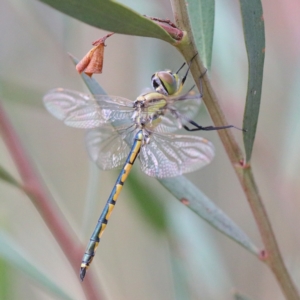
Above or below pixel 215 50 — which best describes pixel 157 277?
below

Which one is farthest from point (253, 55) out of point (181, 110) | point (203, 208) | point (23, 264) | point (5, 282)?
point (5, 282)

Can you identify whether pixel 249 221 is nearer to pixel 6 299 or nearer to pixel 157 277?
pixel 157 277

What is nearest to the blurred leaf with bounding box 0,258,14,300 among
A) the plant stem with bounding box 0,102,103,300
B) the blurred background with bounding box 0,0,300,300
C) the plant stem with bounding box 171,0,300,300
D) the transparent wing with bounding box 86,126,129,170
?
the blurred background with bounding box 0,0,300,300

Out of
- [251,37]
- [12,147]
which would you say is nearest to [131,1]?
[12,147]

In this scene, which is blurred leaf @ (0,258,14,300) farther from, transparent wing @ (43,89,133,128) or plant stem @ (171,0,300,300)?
plant stem @ (171,0,300,300)

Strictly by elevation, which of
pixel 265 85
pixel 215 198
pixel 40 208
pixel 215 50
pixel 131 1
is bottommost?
pixel 215 198

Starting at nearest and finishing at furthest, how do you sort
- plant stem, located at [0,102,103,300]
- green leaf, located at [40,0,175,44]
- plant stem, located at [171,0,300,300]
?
green leaf, located at [40,0,175,44]
plant stem, located at [171,0,300,300]
plant stem, located at [0,102,103,300]

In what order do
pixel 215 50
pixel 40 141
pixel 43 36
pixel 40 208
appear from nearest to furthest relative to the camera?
pixel 40 208
pixel 215 50
pixel 43 36
pixel 40 141

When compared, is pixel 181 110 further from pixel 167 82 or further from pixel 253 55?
pixel 253 55

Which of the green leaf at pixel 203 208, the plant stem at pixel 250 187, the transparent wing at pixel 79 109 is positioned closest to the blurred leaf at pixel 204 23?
the plant stem at pixel 250 187
